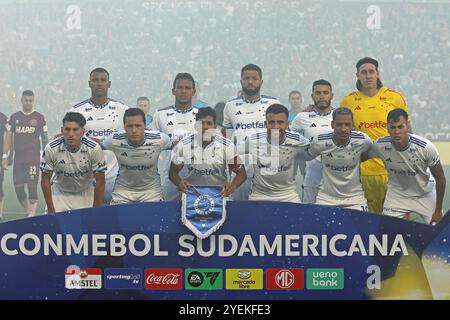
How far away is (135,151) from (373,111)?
46.1 inches

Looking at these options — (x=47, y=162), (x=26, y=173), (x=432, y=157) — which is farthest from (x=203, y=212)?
(x=432, y=157)

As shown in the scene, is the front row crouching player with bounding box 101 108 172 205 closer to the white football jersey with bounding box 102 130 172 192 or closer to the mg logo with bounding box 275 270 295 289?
the white football jersey with bounding box 102 130 172 192

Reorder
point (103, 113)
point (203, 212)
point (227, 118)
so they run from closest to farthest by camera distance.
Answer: point (203, 212), point (103, 113), point (227, 118)

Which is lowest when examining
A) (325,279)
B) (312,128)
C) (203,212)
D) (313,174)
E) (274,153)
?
(325,279)

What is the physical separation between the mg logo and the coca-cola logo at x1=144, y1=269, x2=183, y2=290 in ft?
1.49

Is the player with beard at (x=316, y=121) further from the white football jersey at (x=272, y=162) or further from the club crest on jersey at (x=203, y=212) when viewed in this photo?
the club crest on jersey at (x=203, y=212)

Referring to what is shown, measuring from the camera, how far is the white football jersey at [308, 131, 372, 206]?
14.9 ft

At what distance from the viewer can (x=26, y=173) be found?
15.3ft

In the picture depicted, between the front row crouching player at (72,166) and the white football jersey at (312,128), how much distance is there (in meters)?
0.97

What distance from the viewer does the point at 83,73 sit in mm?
4535

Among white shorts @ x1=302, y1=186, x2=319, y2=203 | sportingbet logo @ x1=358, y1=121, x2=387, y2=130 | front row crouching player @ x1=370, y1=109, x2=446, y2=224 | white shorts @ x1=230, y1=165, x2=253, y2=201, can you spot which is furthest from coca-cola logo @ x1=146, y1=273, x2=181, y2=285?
sportingbet logo @ x1=358, y1=121, x2=387, y2=130

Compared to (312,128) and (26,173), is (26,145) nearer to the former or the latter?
(26,173)

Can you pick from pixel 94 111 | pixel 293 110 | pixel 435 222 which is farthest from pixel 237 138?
pixel 435 222
